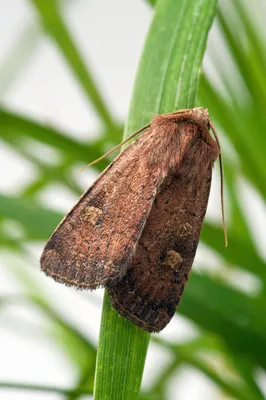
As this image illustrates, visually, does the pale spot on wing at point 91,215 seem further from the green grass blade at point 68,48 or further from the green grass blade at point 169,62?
the green grass blade at point 68,48

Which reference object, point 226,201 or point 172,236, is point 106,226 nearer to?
point 172,236

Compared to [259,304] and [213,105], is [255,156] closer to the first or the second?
[213,105]

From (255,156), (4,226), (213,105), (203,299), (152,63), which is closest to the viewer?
(152,63)

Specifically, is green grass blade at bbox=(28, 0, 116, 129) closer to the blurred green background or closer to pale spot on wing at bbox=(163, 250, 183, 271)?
the blurred green background

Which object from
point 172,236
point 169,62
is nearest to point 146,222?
point 172,236

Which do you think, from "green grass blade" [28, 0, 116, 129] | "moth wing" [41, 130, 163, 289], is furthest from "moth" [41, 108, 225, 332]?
"green grass blade" [28, 0, 116, 129]

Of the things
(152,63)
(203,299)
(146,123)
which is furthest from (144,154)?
(203,299)
